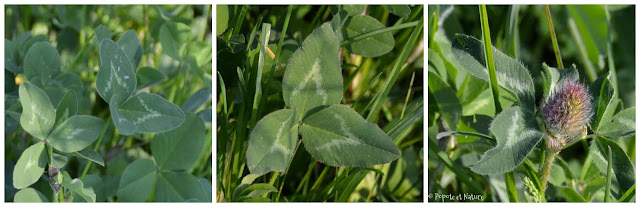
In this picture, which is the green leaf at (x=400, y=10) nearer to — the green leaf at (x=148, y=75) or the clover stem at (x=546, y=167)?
the clover stem at (x=546, y=167)

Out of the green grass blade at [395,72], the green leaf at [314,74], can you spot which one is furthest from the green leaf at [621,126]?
the green leaf at [314,74]

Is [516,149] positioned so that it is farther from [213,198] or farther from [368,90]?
[213,198]

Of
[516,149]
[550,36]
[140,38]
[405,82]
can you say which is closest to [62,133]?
[140,38]

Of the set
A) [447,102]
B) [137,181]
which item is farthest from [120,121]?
[447,102]

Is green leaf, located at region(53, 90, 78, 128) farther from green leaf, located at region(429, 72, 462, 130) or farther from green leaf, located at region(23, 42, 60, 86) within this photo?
green leaf, located at region(429, 72, 462, 130)

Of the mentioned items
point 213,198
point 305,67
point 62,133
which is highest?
point 305,67

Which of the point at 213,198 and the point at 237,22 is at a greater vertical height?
the point at 237,22

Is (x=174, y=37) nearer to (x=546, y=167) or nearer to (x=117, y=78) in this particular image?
(x=117, y=78)

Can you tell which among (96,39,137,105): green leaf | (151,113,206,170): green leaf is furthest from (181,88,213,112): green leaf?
(96,39,137,105): green leaf
